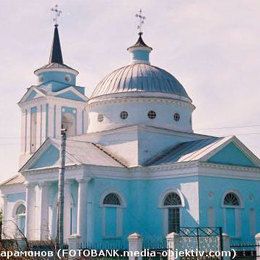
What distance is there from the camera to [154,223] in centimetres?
2411

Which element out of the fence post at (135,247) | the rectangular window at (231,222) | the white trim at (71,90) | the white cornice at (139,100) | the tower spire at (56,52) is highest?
the tower spire at (56,52)

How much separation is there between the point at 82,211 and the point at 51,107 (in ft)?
30.6

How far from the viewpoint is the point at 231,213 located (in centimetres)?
2389

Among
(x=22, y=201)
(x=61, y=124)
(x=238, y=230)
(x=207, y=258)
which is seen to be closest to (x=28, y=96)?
(x=61, y=124)

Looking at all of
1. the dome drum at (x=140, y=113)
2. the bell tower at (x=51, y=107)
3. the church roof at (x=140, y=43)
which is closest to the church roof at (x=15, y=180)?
the bell tower at (x=51, y=107)

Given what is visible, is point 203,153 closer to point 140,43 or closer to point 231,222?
point 231,222

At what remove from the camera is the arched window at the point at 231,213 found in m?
23.6

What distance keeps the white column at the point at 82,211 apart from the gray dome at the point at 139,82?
5.57 m

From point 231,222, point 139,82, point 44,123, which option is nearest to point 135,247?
point 231,222

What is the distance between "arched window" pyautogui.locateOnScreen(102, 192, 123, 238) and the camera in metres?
23.8

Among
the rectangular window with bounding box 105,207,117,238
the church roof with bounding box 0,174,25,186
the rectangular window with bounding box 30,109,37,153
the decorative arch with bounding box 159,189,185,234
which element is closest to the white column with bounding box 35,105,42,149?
the rectangular window with bounding box 30,109,37,153

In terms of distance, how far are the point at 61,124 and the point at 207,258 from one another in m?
16.2

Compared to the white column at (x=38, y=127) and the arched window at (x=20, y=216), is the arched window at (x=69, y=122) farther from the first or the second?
the arched window at (x=20, y=216)

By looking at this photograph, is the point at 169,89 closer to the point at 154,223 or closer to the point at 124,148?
the point at 124,148
